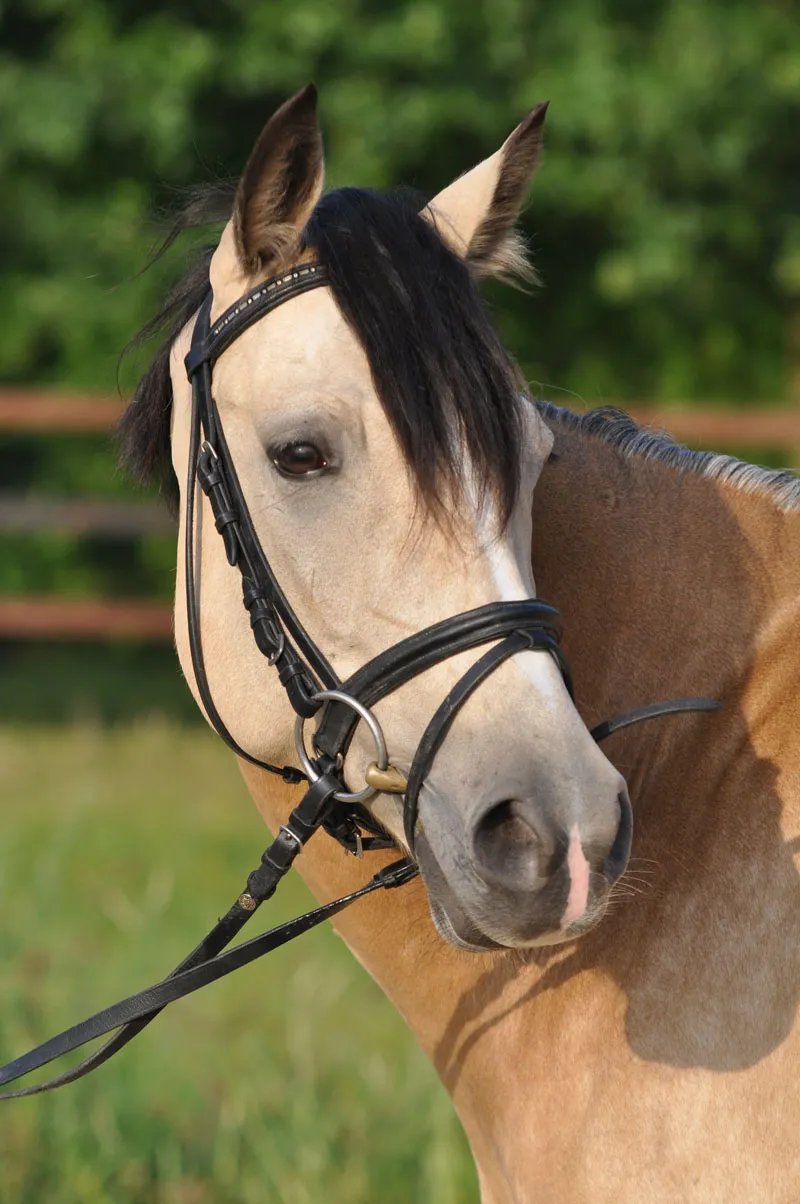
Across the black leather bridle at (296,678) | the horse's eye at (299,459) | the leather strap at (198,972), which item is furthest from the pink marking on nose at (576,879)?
the horse's eye at (299,459)

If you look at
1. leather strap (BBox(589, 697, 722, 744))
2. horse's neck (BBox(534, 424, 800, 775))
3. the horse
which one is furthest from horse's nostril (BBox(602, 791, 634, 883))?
horse's neck (BBox(534, 424, 800, 775))

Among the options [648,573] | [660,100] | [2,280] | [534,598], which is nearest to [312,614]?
[534,598]

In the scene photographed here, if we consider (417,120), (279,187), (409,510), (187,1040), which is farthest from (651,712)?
(417,120)

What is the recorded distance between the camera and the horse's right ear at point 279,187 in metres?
1.82

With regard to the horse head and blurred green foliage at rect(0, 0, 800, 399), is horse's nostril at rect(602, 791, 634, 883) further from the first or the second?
blurred green foliage at rect(0, 0, 800, 399)

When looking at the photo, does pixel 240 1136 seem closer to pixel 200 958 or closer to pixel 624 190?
pixel 200 958

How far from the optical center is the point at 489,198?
2.03m

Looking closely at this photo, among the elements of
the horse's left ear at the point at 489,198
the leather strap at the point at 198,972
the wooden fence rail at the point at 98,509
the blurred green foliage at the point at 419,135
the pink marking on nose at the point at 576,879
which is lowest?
the wooden fence rail at the point at 98,509

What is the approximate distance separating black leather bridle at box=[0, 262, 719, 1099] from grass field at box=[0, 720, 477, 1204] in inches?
54.6

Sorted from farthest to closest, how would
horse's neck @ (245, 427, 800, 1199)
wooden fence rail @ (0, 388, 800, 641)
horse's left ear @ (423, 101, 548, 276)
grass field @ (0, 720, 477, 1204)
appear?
1. wooden fence rail @ (0, 388, 800, 641)
2. grass field @ (0, 720, 477, 1204)
3. horse's left ear @ (423, 101, 548, 276)
4. horse's neck @ (245, 427, 800, 1199)

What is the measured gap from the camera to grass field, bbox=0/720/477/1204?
3395 millimetres

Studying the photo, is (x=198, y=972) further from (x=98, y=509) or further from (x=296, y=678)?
(x=98, y=509)

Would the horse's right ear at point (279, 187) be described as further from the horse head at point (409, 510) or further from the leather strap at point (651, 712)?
the leather strap at point (651, 712)

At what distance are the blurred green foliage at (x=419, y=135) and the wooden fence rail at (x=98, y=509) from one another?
47 centimetres
